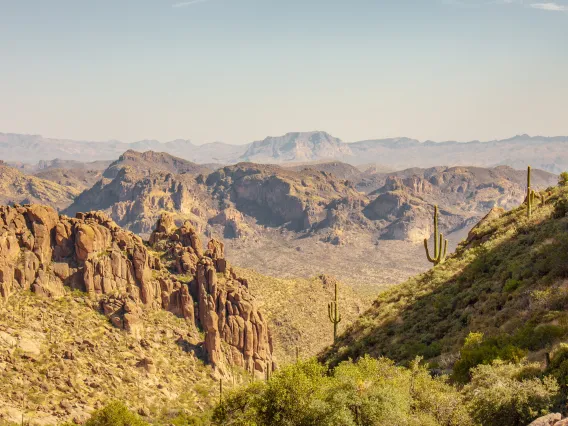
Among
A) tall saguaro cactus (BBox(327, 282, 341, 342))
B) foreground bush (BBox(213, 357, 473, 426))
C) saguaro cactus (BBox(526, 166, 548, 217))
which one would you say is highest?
saguaro cactus (BBox(526, 166, 548, 217))

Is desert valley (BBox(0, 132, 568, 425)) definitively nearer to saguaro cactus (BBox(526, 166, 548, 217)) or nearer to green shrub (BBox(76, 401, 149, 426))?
saguaro cactus (BBox(526, 166, 548, 217))

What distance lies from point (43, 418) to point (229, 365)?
35.4 m

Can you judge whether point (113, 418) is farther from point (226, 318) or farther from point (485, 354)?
point (226, 318)

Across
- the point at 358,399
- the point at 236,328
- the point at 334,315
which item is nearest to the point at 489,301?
the point at 358,399

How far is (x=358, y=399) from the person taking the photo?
25812 mm

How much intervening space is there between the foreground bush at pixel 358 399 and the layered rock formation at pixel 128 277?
47982 mm

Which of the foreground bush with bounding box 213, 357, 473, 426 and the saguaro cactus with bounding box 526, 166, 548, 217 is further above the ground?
the saguaro cactus with bounding box 526, 166, 548, 217

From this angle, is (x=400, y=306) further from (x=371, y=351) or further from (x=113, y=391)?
(x=113, y=391)

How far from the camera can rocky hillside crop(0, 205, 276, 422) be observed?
206ft

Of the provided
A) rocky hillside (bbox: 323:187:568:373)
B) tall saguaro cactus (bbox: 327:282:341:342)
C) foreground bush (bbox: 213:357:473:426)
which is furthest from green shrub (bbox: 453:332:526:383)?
tall saguaro cactus (bbox: 327:282:341:342)

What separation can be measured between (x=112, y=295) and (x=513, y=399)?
211ft

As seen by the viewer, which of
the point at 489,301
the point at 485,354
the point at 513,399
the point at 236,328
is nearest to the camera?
the point at 513,399

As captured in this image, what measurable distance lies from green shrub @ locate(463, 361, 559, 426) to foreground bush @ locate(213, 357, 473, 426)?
1.04 metres

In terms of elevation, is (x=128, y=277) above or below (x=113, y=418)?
above
